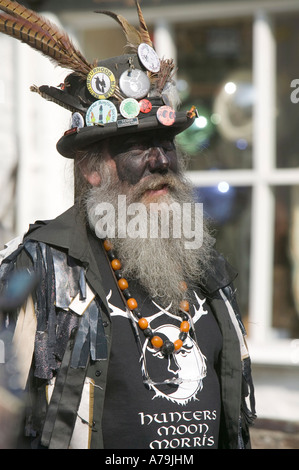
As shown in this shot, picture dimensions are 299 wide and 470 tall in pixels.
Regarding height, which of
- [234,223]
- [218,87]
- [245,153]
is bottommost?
[234,223]

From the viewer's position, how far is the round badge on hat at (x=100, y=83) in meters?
2.20

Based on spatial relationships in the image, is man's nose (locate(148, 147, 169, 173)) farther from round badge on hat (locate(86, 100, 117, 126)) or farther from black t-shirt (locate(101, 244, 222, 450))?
black t-shirt (locate(101, 244, 222, 450))

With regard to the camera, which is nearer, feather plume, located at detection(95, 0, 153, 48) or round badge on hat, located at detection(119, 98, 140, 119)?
round badge on hat, located at detection(119, 98, 140, 119)

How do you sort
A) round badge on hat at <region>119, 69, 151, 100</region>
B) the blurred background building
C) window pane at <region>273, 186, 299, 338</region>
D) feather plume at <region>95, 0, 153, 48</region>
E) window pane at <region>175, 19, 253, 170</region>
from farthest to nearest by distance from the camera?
1. window pane at <region>175, 19, 253, 170</region>
2. window pane at <region>273, 186, 299, 338</region>
3. the blurred background building
4. feather plume at <region>95, 0, 153, 48</region>
5. round badge on hat at <region>119, 69, 151, 100</region>

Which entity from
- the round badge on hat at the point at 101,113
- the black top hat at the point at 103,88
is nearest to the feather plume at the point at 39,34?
the black top hat at the point at 103,88

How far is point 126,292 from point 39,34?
1.04 metres

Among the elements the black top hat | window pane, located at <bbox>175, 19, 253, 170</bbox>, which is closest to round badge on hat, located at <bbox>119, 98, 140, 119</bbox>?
the black top hat

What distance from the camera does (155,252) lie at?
2.24m

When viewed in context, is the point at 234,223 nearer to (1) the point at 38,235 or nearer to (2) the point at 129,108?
(2) the point at 129,108

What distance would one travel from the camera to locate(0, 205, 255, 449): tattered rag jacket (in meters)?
1.89

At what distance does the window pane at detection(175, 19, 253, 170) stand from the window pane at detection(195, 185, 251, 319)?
0.86 ft

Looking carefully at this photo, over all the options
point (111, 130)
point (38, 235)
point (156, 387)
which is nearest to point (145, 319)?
point (156, 387)

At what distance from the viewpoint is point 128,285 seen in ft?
7.12

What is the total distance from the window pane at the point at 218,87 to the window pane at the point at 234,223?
26 centimetres
